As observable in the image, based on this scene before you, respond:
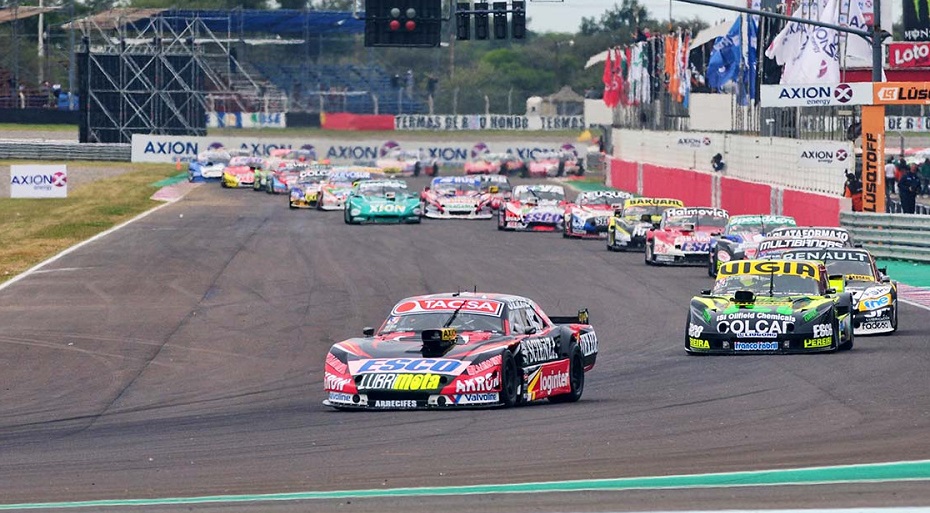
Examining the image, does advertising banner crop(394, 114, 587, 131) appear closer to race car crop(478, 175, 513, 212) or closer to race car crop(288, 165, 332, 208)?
race car crop(288, 165, 332, 208)

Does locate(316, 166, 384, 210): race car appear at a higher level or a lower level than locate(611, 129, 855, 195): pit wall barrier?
lower

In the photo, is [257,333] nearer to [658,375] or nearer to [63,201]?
[658,375]

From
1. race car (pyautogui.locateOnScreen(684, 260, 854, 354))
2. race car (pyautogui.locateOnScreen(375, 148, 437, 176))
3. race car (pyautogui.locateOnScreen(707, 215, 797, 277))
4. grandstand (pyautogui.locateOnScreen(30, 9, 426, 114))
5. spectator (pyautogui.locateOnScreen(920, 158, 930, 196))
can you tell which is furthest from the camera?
grandstand (pyautogui.locateOnScreen(30, 9, 426, 114))

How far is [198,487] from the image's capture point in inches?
413

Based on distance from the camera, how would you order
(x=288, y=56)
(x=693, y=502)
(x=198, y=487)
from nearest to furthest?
(x=693, y=502), (x=198, y=487), (x=288, y=56)

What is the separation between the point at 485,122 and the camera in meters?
107

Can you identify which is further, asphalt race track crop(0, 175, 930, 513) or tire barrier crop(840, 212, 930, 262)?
tire barrier crop(840, 212, 930, 262)

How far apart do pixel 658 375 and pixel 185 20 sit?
91.3m

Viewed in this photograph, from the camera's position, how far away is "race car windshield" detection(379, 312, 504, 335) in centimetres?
1531

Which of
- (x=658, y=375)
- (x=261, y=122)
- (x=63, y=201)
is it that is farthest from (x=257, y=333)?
(x=261, y=122)

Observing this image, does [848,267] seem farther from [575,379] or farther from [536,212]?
[536,212]

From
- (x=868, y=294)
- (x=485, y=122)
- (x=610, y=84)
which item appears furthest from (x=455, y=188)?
(x=485, y=122)

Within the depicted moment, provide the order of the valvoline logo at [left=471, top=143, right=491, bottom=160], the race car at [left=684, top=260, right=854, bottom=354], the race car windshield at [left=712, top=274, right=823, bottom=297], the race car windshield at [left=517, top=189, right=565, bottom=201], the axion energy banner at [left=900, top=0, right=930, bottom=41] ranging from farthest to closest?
the valvoline logo at [left=471, top=143, right=491, bottom=160], the axion energy banner at [left=900, top=0, right=930, bottom=41], the race car windshield at [left=517, top=189, right=565, bottom=201], the race car windshield at [left=712, top=274, right=823, bottom=297], the race car at [left=684, top=260, right=854, bottom=354]

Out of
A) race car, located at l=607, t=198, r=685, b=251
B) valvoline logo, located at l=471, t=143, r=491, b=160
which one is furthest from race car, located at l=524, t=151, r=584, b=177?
race car, located at l=607, t=198, r=685, b=251
